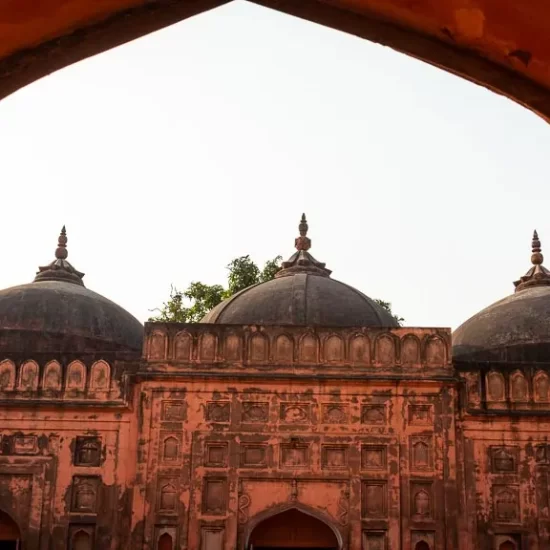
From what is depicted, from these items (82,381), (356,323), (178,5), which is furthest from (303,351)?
(178,5)

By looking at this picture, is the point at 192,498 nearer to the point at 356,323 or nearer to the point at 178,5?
the point at 356,323

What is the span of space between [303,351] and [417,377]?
1.63 metres

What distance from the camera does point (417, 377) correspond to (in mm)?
12516

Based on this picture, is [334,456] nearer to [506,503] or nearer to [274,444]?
[274,444]

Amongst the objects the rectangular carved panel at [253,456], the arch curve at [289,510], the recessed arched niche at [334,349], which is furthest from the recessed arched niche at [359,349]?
the arch curve at [289,510]

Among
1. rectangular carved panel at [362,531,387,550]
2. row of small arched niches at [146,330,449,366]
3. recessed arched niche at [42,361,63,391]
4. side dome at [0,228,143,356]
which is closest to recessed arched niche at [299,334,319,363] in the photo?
row of small arched niches at [146,330,449,366]

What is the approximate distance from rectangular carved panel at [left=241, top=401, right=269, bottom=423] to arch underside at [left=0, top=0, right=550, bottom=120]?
10715mm

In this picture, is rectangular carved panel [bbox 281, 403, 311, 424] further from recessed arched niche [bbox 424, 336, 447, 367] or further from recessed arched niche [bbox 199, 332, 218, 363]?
recessed arched niche [bbox 424, 336, 447, 367]

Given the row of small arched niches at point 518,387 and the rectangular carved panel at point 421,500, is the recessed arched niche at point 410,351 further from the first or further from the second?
the rectangular carved panel at point 421,500

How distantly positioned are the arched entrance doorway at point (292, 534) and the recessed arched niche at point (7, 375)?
4027 millimetres

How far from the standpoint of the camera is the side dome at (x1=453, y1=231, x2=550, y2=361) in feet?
50.9

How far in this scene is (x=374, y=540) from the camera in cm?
1204

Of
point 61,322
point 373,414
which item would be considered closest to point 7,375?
point 61,322

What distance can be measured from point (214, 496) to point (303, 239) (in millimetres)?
7058
